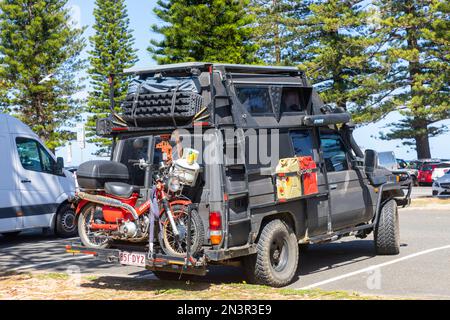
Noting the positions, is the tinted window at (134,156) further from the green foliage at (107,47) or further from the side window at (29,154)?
the green foliage at (107,47)

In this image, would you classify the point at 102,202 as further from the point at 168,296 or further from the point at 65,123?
the point at 65,123

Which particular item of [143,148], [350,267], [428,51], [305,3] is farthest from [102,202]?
[305,3]

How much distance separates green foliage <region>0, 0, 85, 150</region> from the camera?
126 ft

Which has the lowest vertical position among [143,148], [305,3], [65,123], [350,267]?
[350,267]

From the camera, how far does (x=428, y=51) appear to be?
3572 cm

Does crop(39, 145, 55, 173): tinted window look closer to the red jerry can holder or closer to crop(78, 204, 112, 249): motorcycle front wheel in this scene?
crop(78, 204, 112, 249): motorcycle front wheel

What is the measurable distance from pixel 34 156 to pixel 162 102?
22.7 ft

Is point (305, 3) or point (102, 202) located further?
point (305, 3)

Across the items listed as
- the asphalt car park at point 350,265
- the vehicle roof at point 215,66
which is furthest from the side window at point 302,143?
the asphalt car park at point 350,265

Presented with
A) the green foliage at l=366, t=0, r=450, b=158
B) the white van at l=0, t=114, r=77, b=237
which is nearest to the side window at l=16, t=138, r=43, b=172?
the white van at l=0, t=114, r=77, b=237

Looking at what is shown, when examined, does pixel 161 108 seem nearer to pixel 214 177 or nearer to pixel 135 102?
pixel 135 102

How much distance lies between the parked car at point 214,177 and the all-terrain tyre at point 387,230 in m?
1.44

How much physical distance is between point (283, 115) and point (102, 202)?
8.91 feet

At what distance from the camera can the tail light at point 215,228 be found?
301 inches
